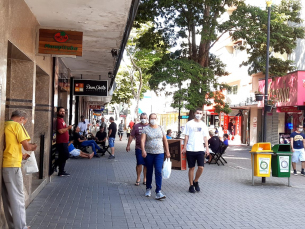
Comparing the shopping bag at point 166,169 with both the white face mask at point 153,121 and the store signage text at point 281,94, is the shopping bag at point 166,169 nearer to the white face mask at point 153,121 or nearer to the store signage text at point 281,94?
the white face mask at point 153,121

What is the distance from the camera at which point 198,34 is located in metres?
19.2

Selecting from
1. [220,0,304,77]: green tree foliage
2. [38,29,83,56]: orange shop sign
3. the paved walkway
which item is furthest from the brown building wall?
[220,0,304,77]: green tree foliage

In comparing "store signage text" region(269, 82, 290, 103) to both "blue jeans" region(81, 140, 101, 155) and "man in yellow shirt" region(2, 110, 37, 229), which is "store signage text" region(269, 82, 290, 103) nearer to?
"blue jeans" region(81, 140, 101, 155)

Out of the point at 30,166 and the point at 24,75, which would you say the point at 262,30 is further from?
the point at 30,166

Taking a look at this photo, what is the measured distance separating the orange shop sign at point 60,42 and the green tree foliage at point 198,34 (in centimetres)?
939

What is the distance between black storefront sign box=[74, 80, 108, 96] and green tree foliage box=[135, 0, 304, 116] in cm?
264

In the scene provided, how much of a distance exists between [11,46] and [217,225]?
13.8 ft

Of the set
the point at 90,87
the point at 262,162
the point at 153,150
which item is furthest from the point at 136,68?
the point at 153,150

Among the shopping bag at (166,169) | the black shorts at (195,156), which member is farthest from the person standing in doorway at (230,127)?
the shopping bag at (166,169)

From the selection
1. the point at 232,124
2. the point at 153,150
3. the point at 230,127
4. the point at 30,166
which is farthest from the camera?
the point at 230,127

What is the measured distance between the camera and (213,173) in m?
13.3

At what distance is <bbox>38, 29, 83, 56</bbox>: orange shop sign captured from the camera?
806 cm

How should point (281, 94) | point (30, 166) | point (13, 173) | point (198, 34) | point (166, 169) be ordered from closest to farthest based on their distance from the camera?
point (13, 173), point (30, 166), point (166, 169), point (198, 34), point (281, 94)

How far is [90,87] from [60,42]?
8622 millimetres
